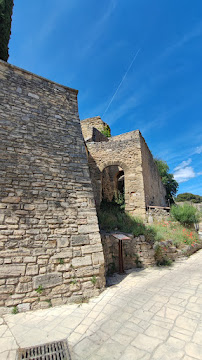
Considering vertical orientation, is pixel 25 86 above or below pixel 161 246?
above

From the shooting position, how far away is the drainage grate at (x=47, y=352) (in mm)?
2107

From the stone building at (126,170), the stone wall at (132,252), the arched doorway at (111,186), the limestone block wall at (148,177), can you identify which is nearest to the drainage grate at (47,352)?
the stone wall at (132,252)

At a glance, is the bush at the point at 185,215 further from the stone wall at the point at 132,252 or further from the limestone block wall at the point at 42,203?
the limestone block wall at the point at 42,203

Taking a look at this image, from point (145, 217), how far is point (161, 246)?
2723mm

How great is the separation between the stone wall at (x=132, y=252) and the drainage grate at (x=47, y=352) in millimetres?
3024

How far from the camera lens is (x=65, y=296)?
344 centimetres

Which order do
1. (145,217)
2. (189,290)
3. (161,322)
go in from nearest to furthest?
(161,322) < (189,290) < (145,217)

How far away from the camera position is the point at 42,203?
4094mm

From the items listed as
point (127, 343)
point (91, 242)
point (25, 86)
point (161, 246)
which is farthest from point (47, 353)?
point (25, 86)

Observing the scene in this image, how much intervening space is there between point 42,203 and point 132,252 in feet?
10.7

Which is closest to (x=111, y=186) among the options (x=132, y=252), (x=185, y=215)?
(x=185, y=215)

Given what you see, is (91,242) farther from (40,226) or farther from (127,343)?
(127,343)

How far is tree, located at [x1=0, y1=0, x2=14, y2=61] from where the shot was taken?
21.4ft

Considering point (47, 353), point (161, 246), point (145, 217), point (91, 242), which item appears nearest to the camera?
point (47, 353)
